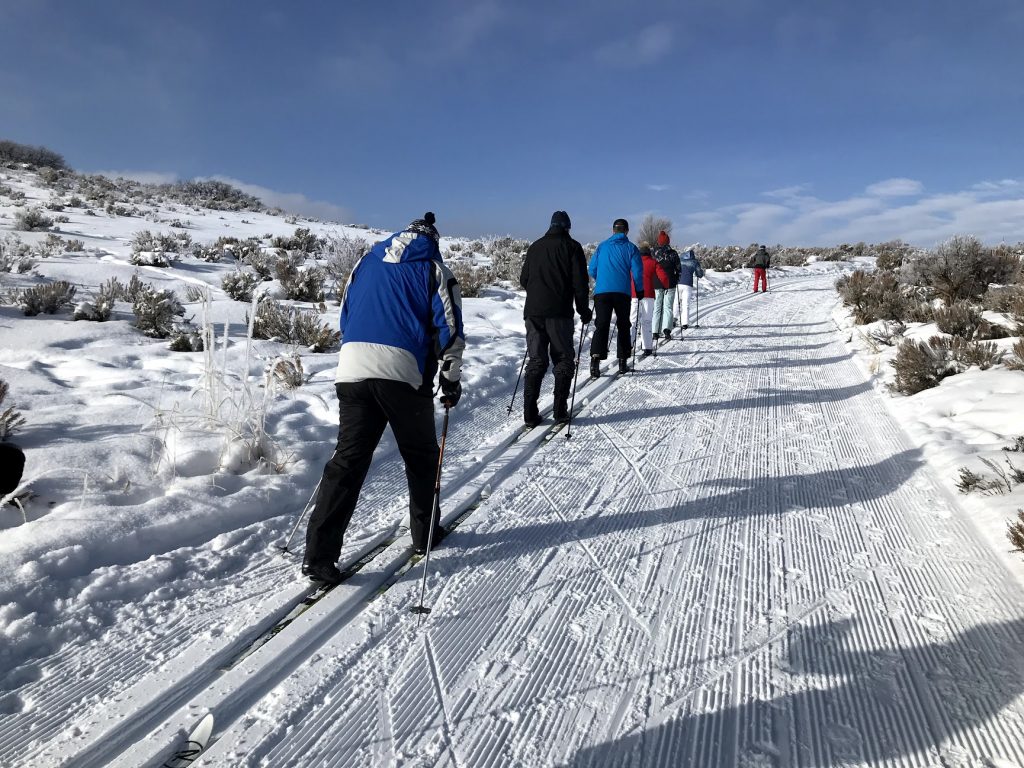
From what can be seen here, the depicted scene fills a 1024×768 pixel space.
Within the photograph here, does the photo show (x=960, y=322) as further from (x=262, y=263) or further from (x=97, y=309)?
(x=262, y=263)

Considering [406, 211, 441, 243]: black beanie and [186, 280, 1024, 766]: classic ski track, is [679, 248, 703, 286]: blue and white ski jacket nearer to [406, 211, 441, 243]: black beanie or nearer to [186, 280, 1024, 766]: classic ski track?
A: [186, 280, 1024, 766]: classic ski track

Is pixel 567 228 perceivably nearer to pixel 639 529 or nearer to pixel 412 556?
pixel 639 529

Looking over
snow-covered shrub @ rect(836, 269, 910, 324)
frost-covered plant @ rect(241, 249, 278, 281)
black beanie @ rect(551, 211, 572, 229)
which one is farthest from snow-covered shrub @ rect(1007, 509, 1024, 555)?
frost-covered plant @ rect(241, 249, 278, 281)

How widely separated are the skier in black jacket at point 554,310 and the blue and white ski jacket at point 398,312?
9.11ft

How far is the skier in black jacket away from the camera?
5992mm

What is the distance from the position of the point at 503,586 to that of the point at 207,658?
1437 millimetres

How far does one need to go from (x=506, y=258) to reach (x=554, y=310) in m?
15.2

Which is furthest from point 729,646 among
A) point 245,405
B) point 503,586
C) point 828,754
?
point 245,405

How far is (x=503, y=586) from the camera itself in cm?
317

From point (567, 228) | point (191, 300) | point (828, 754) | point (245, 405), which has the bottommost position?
point (828, 754)

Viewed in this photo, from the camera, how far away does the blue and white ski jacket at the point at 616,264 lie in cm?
789

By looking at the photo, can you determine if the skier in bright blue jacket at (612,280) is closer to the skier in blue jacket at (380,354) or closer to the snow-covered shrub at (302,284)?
the skier in blue jacket at (380,354)

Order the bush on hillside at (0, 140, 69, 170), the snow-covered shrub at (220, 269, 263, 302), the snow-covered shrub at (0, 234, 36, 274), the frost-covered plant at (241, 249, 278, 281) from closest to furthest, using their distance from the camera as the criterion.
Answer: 1. the snow-covered shrub at (0, 234, 36, 274)
2. the snow-covered shrub at (220, 269, 263, 302)
3. the frost-covered plant at (241, 249, 278, 281)
4. the bush on hillside at (0, 140, 69, 170)

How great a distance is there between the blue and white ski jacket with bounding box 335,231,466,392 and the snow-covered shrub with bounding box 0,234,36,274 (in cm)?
885
